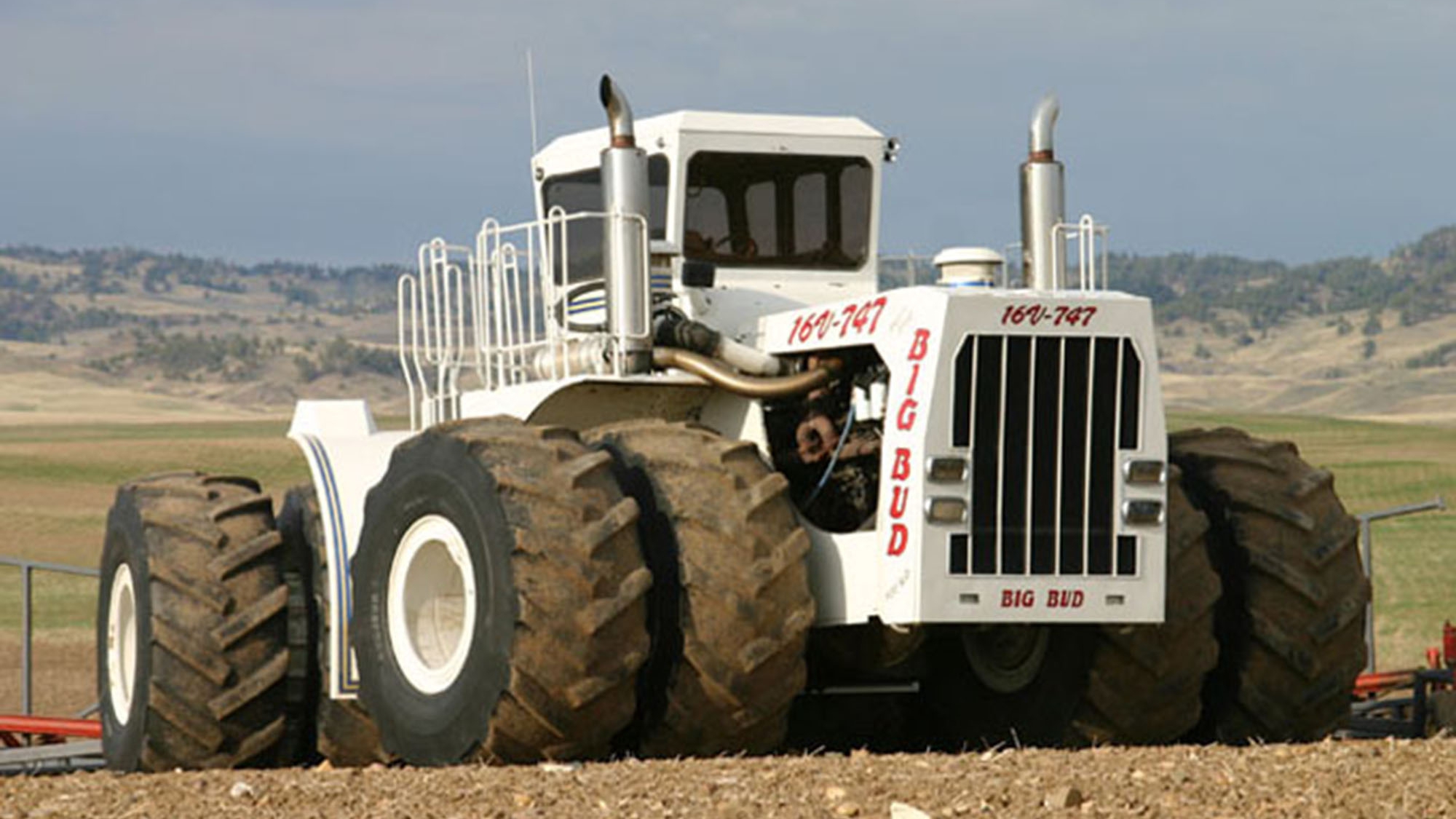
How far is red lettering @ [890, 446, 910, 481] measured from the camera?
11.7 meters

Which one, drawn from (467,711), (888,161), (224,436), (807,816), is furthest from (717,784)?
(224,436)

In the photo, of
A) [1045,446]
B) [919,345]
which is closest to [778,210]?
[919,345]

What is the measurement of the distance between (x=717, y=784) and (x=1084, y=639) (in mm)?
3305

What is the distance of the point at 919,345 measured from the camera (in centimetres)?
1178

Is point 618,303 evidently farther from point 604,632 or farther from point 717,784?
point 717,784

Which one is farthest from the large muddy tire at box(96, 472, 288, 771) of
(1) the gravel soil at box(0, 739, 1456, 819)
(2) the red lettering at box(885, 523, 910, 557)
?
(2) the red lettering at box(885, 523, 910, 557)

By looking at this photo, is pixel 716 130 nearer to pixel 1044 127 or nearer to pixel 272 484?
pixel 1044 127

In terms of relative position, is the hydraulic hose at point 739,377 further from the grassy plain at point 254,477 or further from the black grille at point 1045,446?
the grassy plain at point 254,477

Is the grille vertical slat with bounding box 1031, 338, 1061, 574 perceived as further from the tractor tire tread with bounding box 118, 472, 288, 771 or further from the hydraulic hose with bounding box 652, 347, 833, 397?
the tractor tire tread with bounding box 118, 472, 288, 771

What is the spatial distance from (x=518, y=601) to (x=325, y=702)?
298cm

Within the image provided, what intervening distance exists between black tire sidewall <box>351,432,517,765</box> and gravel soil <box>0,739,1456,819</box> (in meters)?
0.55

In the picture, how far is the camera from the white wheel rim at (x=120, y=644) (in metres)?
14.7

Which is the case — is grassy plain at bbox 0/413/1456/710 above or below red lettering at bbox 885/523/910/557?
below

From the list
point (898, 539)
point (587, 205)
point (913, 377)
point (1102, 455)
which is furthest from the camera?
point (587, 205)
